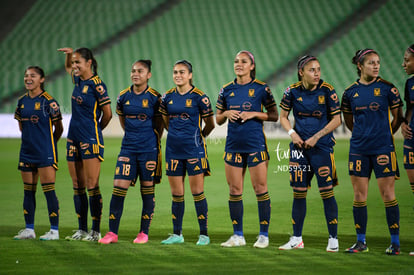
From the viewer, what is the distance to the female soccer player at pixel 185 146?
668 cm

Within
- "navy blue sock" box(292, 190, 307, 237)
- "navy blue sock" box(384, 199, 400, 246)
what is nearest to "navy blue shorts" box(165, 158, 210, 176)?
"navy blue sock" box(292, 190, 307, 237)

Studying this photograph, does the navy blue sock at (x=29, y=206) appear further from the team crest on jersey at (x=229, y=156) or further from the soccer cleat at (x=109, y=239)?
the team crest on jersey at (x=229, y=156)

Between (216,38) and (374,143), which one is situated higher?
(216,38)

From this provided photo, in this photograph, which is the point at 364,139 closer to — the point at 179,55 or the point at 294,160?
the point at 294,160

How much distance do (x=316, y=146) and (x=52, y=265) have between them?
2954mm

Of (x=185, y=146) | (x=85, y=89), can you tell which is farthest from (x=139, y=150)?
(x=85, y=89)

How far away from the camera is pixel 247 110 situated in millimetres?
6637

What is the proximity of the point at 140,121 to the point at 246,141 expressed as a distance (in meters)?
1.25

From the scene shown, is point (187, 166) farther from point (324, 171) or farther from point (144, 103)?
point (324, 171)

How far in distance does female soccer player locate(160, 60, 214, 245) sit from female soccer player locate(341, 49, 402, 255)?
1.67 m

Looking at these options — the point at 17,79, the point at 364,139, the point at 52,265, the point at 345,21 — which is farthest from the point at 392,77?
the point at 52,265

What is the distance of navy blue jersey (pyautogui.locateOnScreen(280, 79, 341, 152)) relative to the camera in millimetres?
6309

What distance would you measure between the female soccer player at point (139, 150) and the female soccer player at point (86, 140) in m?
0.28

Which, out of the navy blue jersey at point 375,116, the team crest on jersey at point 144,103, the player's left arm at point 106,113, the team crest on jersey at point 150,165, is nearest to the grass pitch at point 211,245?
the team crest on jersey at point 150,165
